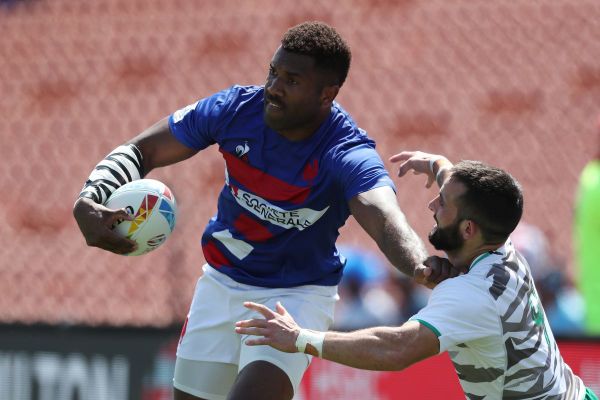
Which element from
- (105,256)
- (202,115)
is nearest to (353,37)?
(105,256)

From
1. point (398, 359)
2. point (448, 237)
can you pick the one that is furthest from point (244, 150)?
point (398, 359)

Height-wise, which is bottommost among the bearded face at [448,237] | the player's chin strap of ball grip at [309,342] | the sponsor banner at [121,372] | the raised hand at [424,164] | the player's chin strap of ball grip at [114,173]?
the sponsor banner at [121,372]

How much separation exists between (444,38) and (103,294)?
4.17 m

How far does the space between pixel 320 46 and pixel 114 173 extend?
3.44ft

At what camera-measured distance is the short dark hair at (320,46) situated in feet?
15.9

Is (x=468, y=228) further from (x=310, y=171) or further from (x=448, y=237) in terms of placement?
(x=310, y=171)

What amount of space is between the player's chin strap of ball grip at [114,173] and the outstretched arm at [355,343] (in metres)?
1.19

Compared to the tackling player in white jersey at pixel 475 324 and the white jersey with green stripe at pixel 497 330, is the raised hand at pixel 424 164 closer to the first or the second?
the tackling player in white jersey at pixel 475 324

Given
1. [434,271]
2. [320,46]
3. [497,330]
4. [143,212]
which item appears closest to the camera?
[497,330]

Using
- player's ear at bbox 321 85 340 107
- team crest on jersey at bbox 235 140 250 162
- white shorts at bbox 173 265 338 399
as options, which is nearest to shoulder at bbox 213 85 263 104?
team crest on jersey at bbox 235 140 250 162

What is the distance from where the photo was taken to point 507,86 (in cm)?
1117

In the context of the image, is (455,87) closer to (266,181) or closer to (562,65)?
(562,65)

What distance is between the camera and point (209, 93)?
1181 centimetres

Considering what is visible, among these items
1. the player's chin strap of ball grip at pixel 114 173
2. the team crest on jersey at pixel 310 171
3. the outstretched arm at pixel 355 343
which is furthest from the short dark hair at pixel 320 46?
the outstretched arm at pixel 355 343
